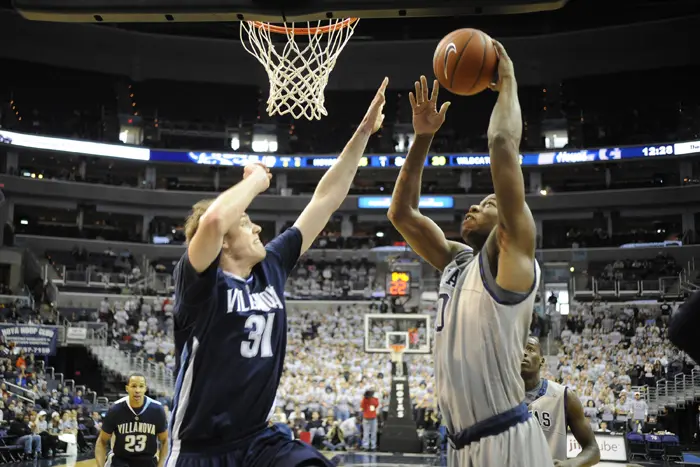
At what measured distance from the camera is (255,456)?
3.32 meters

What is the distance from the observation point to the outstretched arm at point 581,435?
15.1 feet

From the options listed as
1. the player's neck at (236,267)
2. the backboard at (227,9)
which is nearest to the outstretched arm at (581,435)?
the player's neck at (236,267)

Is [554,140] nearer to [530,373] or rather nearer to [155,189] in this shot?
[155,189]

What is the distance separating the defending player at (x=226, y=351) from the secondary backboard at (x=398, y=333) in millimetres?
15335

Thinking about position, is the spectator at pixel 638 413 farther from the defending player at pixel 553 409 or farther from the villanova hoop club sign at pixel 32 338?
the villanova hoop club sign at pixel 32 338

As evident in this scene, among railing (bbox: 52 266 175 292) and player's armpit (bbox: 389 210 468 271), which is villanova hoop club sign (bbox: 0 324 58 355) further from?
player's armpit (bbox: 389 210 468 271)

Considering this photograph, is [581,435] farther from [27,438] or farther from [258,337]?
[27,438]

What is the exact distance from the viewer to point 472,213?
3.94 metres

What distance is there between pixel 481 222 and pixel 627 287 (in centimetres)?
2873

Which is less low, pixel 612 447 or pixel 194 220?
pixel 194 220

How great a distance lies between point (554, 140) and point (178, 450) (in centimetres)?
3631

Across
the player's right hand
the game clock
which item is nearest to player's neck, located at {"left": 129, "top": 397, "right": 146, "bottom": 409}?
the player's right hand

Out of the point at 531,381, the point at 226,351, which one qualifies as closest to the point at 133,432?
the point at 531,381

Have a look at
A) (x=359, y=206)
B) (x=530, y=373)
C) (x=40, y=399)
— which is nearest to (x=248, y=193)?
(x=530, y=373)
